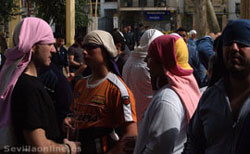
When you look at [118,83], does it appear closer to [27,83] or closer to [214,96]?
[27,83]

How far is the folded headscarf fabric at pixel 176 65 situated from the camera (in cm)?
287

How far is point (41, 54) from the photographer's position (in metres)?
2.88

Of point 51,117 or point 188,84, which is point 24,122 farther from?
point 188,84

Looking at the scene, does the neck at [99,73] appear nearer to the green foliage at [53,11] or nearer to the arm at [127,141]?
the arm at [127,141]

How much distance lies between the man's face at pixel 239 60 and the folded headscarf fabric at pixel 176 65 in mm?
568

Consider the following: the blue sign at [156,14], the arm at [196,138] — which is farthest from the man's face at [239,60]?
the blue sign at [156,14]

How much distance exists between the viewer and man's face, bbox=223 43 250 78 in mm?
2295

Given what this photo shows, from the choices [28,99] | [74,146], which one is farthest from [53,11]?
[28,99]

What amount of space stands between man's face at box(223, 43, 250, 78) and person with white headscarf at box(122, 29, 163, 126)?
2.55 m

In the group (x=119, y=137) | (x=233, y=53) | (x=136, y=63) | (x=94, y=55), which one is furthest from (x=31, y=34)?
(x=136, y=63)

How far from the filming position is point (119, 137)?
10.7 ft

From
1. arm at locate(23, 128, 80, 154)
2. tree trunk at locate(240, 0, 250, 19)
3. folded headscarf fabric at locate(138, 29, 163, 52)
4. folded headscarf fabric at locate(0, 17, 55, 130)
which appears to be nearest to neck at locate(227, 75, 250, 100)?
arm at locate(23, 128, 80, 154)

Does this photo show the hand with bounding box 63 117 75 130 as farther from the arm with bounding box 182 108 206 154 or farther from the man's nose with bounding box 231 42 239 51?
the man's nose with bounding box 231 42 239 51

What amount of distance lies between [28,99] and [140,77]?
2.47m
